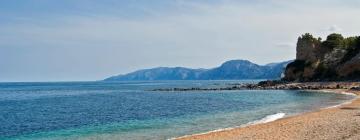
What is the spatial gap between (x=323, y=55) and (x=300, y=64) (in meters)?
8.92

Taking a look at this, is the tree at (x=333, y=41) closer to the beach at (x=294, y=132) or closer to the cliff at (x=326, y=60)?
the cliff at (x=326, y=60)

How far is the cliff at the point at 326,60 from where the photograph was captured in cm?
11431

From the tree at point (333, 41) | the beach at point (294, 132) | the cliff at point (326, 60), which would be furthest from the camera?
the tree at point (333, 41)

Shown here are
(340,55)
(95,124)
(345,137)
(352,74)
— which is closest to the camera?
(345,137)

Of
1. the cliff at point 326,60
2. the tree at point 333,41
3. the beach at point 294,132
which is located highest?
the tree at point 333,41

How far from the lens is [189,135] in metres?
31.6

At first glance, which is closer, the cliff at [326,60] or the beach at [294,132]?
the beach at [294,132]

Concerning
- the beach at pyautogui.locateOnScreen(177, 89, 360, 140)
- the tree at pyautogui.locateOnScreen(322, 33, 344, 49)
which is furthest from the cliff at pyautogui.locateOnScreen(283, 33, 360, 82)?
the beach at pyautogui.locateOnScreen(177, 89, 360, 140)

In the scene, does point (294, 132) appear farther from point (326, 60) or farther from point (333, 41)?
point (333, 41)

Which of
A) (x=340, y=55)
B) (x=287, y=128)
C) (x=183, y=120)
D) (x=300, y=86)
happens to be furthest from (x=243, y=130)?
(x=340, y=55)

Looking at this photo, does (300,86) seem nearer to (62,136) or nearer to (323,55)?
(323,55)

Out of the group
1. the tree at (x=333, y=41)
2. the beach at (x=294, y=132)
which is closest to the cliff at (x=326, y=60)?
the tree at (x=333, y=41)

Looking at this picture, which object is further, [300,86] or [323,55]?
[323,55]

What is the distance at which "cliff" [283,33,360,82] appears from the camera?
11431 cm
